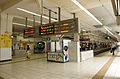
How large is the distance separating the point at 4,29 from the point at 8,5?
2.80 metres

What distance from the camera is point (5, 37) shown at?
316 inches

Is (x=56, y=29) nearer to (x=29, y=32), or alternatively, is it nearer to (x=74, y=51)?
(x=29, y=32)

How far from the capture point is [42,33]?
247 inches

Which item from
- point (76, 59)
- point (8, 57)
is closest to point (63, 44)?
point (76, 59)

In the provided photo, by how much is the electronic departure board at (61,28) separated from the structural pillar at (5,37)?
11.9ft

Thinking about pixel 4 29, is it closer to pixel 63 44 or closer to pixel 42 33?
pixel 42 33

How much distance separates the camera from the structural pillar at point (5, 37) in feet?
25.0

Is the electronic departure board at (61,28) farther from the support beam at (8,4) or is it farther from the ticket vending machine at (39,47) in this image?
the ticket vending machine at (39,47)

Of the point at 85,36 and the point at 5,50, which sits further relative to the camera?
the point at 85,36

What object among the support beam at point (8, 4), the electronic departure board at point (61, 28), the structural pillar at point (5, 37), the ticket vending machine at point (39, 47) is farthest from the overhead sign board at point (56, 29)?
the ticket vending machine at point (39, 47)

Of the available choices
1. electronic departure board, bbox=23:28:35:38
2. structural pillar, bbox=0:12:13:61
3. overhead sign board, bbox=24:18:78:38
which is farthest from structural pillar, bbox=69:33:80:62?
structural pillar, bbox=0:12:13:61

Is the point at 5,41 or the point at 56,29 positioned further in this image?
the point at 5,41

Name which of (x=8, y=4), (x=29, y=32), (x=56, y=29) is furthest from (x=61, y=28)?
(x=8, y=4)

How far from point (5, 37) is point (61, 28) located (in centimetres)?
533
